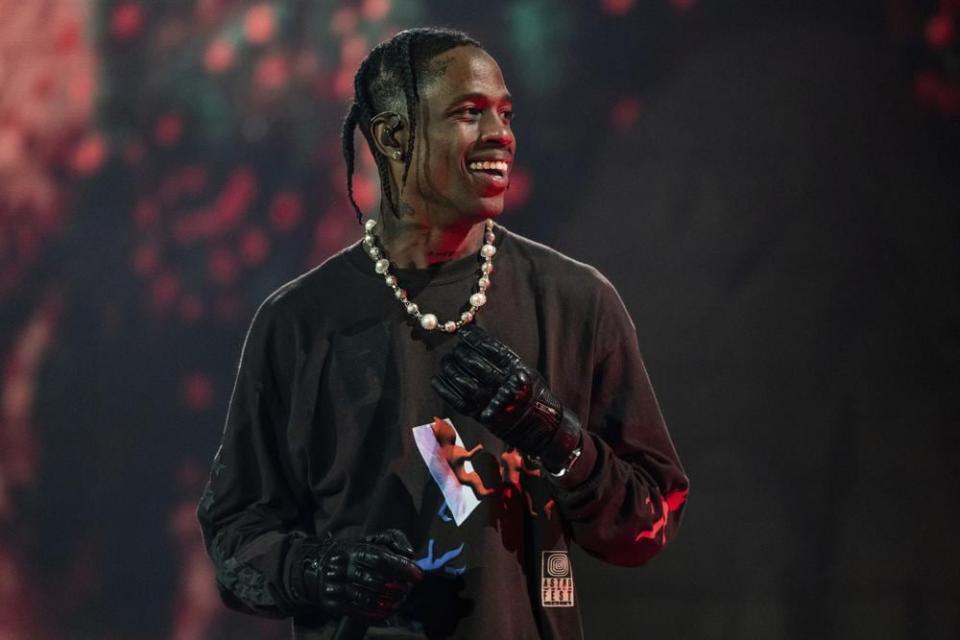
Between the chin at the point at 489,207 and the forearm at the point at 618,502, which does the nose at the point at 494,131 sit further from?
the forearm at the point at 618,502

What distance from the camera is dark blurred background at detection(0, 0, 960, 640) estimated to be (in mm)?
2211

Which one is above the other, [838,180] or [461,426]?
[838,180]

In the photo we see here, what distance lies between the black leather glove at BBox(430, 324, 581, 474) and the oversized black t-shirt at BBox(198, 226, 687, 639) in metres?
0.04

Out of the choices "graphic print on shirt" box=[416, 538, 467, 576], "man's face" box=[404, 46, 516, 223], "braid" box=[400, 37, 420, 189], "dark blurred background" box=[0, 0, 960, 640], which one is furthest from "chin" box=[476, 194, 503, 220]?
"dark blurred background" box=[0, 0, 960, 640]

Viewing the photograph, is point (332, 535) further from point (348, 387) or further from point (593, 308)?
point (593, 308)

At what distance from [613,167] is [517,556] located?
100cm

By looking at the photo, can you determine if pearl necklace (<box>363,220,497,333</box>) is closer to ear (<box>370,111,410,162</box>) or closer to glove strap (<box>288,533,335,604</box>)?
ear (<box>370,111,410,162</box>)

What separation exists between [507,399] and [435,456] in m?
0.18

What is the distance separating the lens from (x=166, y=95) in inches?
94.1

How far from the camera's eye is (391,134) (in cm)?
158

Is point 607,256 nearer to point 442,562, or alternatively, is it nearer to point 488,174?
point 488,174

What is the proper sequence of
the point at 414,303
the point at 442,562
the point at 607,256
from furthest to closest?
the point at 607,256 < the point at 414,303 < the point at 442,562

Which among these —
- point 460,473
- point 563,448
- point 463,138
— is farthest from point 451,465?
point 463,138

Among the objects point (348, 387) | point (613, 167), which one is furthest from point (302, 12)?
point (348, 387)
